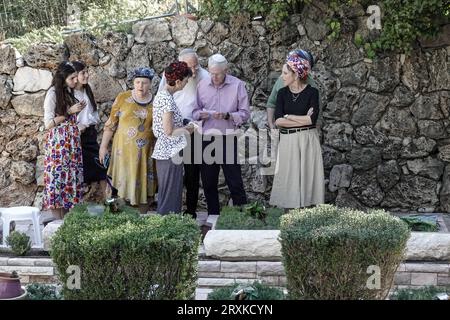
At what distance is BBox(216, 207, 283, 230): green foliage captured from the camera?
682 cm

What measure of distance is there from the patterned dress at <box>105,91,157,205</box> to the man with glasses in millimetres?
326

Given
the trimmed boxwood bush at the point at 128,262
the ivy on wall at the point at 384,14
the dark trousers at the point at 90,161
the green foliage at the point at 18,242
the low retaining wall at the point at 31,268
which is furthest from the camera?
the ivy on wall at the point at 384,14

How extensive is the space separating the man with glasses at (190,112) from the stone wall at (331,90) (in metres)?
0.91

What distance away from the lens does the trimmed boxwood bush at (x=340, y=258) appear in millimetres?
4922

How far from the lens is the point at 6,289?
4973 millimetres

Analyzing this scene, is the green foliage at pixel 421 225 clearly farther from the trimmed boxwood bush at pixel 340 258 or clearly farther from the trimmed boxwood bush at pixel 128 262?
the trimmed boxwood bush at pixel 128 262

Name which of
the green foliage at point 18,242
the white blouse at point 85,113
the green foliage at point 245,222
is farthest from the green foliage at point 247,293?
the white blouse at point 85,113

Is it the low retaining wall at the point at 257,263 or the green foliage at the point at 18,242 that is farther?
the green foliage at the point at 18,242

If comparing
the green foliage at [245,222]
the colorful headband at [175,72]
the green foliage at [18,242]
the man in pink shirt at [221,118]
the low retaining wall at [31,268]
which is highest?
the colorful headband at [175,72]

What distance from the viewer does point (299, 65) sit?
24.3 ft

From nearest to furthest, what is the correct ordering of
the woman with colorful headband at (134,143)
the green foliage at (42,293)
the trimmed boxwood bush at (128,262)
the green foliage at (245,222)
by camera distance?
the trimmed boxwood bush at (128,262) < the green foliage at (42,293) < the green foliage at (245,222) < the woman with colorful headband at (134,143)

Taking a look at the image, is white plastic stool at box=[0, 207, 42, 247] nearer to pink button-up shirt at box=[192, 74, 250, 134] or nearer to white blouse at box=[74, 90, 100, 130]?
white blouse at box=[74, 90, 100, 130]

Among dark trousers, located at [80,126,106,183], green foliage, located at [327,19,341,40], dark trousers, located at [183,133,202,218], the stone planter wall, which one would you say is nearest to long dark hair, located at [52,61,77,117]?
dark trousers, located at [80,126,106,183]
